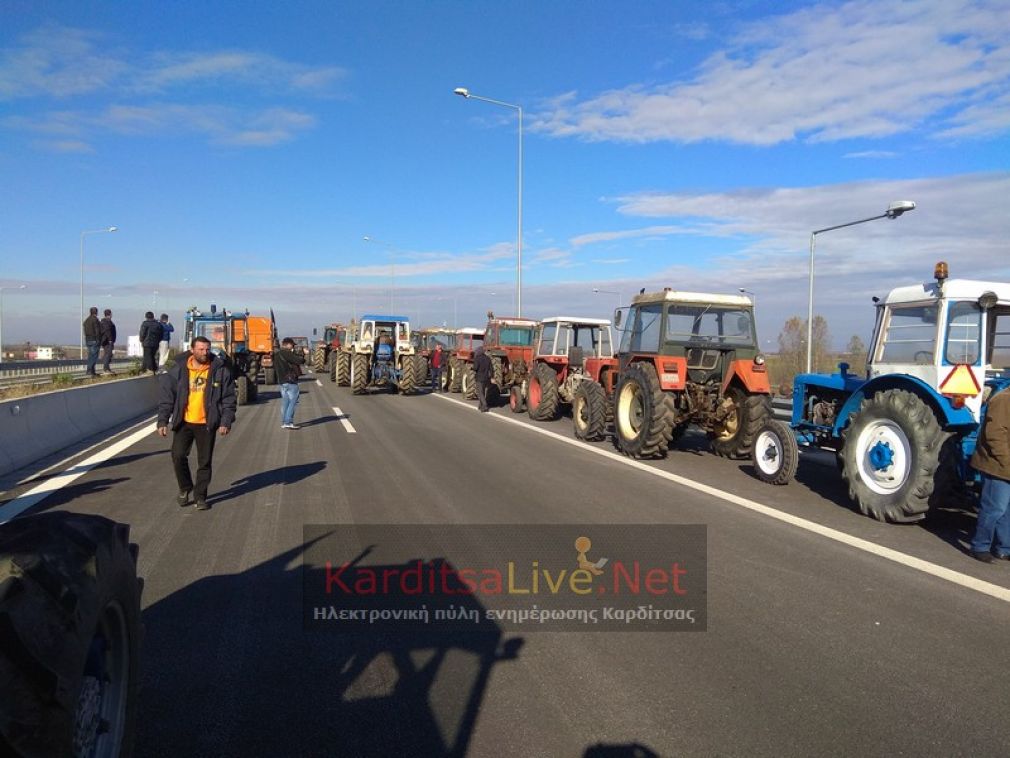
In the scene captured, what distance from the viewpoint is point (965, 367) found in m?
A: 7.13

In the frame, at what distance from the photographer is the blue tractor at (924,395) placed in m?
6.79

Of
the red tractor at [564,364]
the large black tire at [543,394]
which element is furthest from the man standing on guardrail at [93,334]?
the large black tire at [543,394]

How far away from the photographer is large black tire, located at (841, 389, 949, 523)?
22.2ft

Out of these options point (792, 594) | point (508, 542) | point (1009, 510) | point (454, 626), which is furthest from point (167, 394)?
point (1009, 510)

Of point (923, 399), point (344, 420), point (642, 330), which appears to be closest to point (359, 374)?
point (344, 420)

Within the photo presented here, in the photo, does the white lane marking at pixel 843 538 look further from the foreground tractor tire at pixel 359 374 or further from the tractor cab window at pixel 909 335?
the foreground tractor tire at pixel 359 374

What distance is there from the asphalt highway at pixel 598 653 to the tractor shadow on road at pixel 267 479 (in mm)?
222

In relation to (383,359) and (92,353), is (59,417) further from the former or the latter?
(383,359)

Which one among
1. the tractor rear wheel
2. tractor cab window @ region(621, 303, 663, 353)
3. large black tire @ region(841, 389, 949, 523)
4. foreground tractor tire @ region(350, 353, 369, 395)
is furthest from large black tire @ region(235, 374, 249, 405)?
the tractor rear wheel

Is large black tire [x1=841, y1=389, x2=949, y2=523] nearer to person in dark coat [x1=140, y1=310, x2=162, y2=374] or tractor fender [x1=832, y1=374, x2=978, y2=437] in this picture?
tractor fender [x1=832, y1=374, x2=978, y2=437]

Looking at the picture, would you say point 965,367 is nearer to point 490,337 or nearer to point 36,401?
point 36,401

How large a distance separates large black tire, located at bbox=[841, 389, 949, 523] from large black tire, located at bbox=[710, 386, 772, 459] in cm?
267

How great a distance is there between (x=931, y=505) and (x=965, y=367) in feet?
4.62

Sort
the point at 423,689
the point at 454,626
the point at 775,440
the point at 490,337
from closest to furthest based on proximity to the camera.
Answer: the point at 423,689 < the point at 454,626 < the point at 775,440 < the point at 490,337
